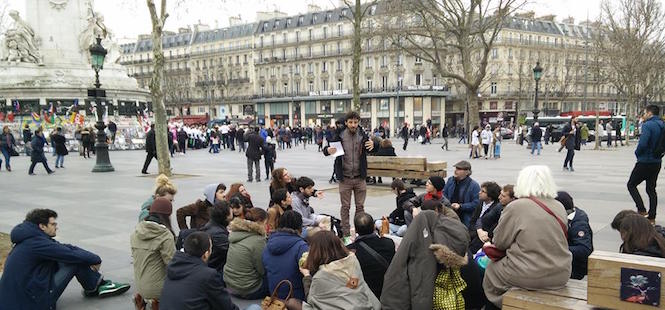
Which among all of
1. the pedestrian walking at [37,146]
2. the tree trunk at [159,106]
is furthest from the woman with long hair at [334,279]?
the pedestrian walking at [37,146]

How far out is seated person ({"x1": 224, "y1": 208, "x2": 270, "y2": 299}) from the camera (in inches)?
194

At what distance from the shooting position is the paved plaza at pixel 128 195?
709cm

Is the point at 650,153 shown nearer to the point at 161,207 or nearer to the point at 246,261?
the point at 246,261

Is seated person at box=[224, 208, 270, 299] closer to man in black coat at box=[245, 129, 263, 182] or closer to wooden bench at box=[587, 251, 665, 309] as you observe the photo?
wooden bench at box=[587, 251, 665, 309]

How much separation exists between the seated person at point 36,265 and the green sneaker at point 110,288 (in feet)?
1.62

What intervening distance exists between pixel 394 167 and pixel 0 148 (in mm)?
15325

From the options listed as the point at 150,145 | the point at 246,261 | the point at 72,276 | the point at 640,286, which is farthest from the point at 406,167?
the point at 150,145

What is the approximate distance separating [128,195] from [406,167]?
6.92m

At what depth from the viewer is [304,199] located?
701 cm

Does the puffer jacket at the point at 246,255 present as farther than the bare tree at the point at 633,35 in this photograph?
No

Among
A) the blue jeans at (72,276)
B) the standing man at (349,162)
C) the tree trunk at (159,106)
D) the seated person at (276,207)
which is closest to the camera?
the blue jeans at (72,276)

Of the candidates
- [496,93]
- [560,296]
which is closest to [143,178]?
[560,296]

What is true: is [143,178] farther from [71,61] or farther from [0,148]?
[71,61]

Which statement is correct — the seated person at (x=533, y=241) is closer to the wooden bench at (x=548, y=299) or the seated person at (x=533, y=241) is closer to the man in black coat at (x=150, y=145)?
the wooden bench at (x=548, y=299)
